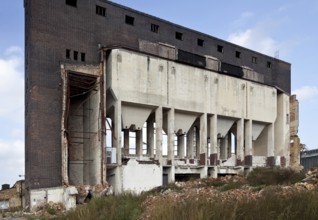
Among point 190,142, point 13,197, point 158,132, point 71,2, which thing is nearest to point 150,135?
point 158,132

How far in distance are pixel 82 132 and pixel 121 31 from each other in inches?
324

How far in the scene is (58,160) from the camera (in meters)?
25.3

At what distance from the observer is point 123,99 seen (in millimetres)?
28375

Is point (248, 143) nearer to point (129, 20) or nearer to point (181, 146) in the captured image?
point (181, 146)

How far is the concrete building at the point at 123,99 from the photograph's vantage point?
25.3m

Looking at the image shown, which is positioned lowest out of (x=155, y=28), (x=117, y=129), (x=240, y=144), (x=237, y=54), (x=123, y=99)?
(x=240, y=144)

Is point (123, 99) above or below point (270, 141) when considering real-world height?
above

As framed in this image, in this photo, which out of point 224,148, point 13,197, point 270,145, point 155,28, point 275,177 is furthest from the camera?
point 224,148

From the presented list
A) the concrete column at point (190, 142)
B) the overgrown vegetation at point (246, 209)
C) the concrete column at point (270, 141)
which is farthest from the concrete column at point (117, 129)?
the overgrown vegetation at point (246, 209)

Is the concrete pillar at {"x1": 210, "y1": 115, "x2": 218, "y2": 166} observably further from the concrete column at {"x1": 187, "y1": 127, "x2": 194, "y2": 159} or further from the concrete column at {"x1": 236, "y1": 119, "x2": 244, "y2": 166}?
the concrete column at {"x1": 236, "y1": 119, "x2": 244, "y2": 166}

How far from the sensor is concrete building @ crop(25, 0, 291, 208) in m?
25.3

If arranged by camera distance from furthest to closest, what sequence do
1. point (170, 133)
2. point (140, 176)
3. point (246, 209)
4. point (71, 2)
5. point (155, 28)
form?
point (155, 28) → point (170, 133) → point (140, 176) → point (71, 2) → point (246, 209)

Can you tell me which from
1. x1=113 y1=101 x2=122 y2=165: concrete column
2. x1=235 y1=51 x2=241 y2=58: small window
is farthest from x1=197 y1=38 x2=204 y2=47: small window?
x1=113 y1=101 x2=122 y2=165: concrete column

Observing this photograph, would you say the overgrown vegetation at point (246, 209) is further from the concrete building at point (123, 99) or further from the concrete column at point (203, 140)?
the concrete column at point (203, 140)
